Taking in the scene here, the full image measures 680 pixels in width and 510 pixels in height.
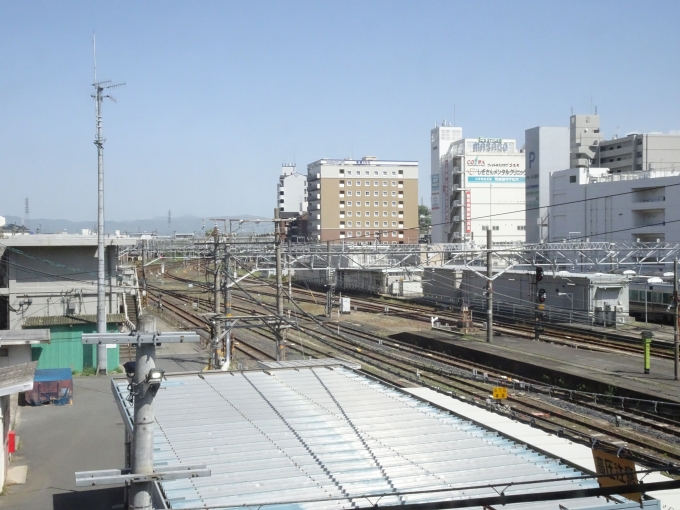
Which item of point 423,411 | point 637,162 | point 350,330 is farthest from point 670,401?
point 637,162

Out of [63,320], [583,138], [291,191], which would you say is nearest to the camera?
[63,320]

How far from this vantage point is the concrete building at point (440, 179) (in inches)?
2114

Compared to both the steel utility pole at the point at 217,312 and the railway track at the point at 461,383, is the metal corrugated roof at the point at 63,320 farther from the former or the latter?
the railway track at the point at 461,383

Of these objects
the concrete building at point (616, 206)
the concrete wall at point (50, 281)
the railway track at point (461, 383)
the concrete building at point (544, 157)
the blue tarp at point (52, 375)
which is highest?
the concrete building at point (544, 157)

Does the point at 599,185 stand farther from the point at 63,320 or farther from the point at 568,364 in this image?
the point at 63,320

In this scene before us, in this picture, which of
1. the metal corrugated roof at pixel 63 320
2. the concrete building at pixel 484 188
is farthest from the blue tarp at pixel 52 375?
the concrete building at pixel 484 188

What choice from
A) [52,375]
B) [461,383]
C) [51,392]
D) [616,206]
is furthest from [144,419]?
[616,206]

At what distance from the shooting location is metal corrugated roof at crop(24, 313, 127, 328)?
53.8ft

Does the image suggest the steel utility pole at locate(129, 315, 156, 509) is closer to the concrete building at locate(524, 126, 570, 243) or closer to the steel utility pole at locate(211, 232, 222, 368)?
the steel utility pole at locate(211, 232, 222, 368)

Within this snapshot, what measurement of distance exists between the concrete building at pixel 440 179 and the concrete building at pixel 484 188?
0.42 meters

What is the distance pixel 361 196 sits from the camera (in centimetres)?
6550

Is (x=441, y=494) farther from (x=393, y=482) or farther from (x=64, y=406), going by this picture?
(x=64, y=406)

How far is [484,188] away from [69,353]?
133ft

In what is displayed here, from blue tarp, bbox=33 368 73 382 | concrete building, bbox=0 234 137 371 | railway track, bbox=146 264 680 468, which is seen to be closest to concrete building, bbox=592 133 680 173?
railway track, bbox=146 264 680 468
